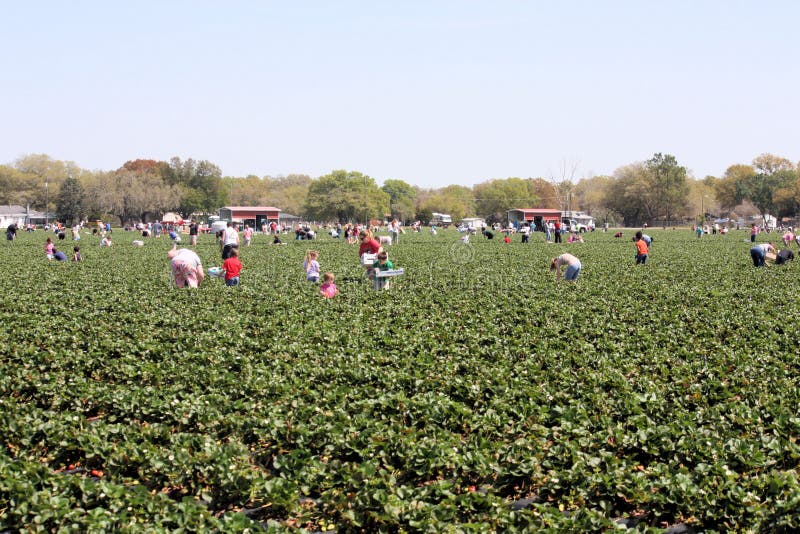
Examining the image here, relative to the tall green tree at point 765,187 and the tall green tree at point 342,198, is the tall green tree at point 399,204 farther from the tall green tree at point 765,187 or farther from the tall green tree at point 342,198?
the tall green tree at point 765,187

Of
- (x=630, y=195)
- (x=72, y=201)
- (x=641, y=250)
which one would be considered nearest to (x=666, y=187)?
(x=630, y=195)

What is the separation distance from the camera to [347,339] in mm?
13383

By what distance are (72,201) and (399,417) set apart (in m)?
136

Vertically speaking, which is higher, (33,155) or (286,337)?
(33,155)

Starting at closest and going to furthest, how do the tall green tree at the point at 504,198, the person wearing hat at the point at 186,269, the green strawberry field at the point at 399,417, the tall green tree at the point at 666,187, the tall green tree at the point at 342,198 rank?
the green strawberry field at the point at 399,417
the person wearing hat at the point at 186,269
the tall green tree at the point at 666,187
the tall green tree at the point at 342,198
the tall green tree at the point at 504,198

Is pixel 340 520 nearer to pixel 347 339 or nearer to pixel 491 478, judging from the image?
pixel 491 478

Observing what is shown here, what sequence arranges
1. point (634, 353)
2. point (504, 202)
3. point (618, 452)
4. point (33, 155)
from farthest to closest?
1. point (504, 202)
2. point (33, 155)
3. point (634, 353)
4. point (618, 452)

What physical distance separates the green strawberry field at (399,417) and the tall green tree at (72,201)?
123339mm

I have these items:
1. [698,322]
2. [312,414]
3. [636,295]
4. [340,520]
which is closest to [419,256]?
[636,295]

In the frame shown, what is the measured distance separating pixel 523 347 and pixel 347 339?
306cm

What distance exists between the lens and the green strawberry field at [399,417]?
626cm

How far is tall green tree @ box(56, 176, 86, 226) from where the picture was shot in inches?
5162

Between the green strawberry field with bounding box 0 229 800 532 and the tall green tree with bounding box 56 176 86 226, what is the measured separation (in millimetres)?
123339

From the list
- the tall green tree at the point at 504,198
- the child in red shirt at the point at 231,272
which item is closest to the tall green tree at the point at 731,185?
the tall green tree at the point at 504,198
